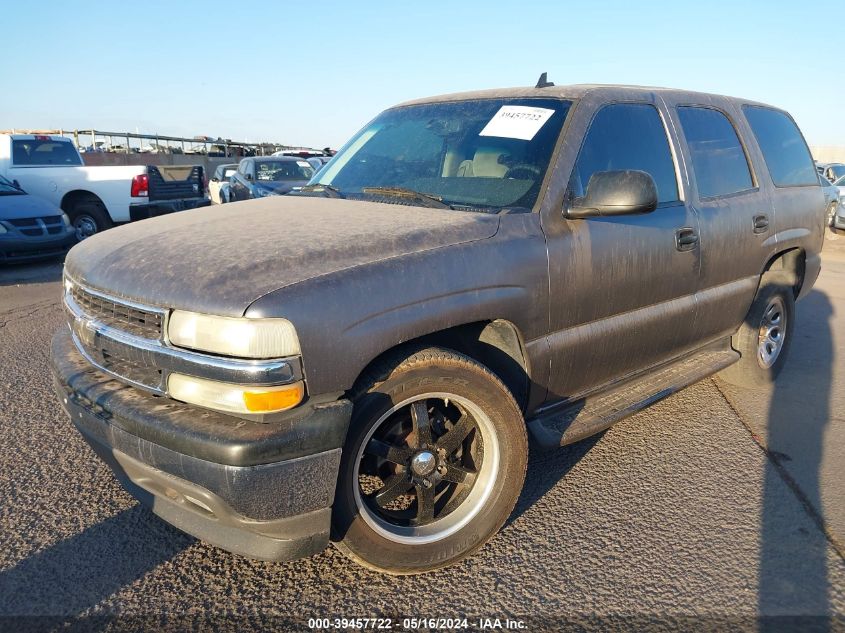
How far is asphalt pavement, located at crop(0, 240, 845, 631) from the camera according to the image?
2.24 meters

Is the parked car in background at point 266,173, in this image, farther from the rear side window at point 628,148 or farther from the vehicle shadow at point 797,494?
the vehicle shadow at point 797,494

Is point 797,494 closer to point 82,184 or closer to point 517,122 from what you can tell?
point 517,122

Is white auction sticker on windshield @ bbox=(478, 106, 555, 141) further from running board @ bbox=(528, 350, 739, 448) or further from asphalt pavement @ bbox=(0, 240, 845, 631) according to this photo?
asphalt pavement @ bbox=(0, 240, 845, 631)

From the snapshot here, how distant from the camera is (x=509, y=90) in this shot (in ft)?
11.1

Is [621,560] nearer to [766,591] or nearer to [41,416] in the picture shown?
[766,591]

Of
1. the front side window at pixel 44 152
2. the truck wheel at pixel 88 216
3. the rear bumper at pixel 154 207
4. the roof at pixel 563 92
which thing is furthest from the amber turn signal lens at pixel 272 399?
the front side window at pixel 44 152

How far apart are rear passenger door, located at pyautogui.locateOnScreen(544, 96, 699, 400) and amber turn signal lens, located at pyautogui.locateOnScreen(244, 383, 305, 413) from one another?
1250mm

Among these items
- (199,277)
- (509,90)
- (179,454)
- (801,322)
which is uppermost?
(509,90)

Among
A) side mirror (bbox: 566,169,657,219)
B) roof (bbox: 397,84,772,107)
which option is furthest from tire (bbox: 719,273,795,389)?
side mirror (bbox: 566,169,657,219)

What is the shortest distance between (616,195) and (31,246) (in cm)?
875

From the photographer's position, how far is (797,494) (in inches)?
121

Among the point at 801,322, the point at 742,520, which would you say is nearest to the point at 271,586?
the point at 742,520

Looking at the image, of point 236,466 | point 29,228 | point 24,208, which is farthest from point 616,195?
point 24,208

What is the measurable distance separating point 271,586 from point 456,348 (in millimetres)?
1182
